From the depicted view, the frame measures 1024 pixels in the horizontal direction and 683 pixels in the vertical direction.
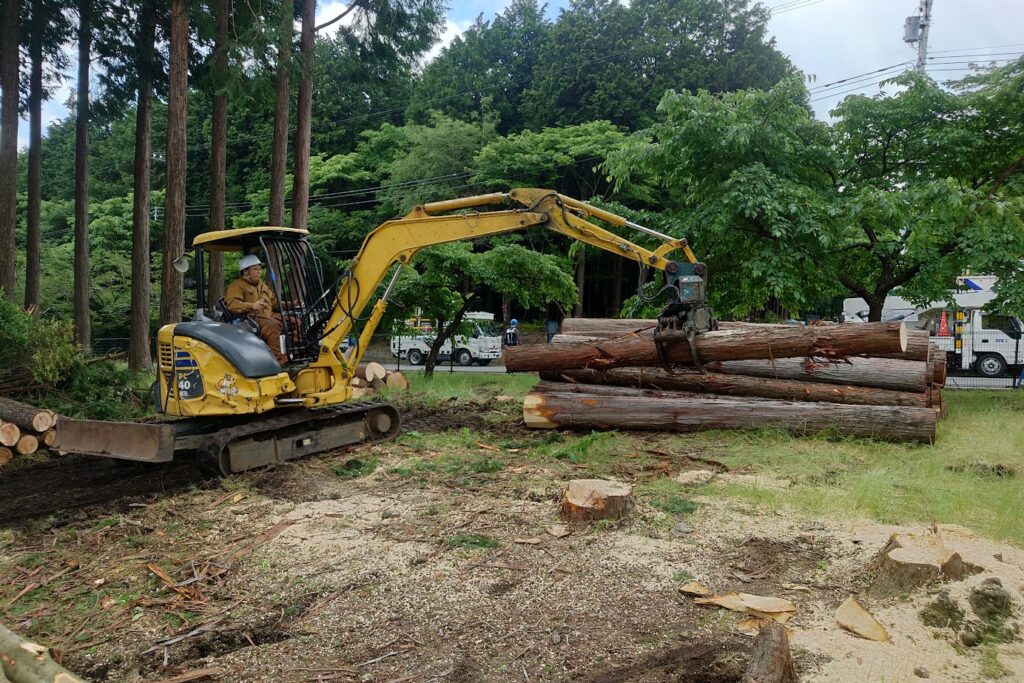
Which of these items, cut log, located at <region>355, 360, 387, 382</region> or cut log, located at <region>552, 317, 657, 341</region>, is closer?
cut log, located at <region>552, 317, 657, 341</region>

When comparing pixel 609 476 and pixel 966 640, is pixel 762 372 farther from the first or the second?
pixel 966 640

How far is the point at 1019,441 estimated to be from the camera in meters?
8.55

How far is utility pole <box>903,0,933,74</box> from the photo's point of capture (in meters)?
27.4

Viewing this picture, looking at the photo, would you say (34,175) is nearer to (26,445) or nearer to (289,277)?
(26,445)

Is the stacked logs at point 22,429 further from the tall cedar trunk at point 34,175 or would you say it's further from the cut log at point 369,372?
the tall cedar trunk at point 34,175

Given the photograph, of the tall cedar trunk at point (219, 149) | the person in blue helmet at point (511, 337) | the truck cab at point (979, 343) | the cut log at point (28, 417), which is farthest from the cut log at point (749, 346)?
the person in blue helmet at point (511, 337)

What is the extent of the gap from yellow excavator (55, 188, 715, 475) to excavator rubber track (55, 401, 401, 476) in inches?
0.5

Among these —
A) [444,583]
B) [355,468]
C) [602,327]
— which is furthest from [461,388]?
[444,583]

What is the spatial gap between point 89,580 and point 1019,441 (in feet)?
30.0

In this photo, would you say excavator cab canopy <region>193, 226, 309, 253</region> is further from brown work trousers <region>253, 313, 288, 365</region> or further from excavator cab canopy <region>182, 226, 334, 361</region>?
brown work trousers <region>253, 313, 288, 365</region>

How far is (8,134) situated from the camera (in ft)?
49.5

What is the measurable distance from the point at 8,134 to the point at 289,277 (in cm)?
1042

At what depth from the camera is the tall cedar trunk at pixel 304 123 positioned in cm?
1437

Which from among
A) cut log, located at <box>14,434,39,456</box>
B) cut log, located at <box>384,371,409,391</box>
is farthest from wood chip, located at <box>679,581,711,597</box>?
cut log, located at <box>384,371,409,391</box>
